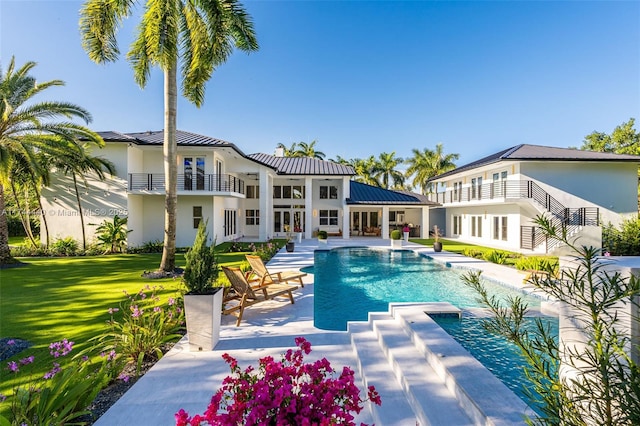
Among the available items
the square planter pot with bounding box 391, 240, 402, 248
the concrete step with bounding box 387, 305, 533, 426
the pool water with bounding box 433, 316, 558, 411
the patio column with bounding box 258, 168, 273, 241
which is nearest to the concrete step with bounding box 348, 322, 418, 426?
the concrete step with bounding box 387, 305, 533, 426

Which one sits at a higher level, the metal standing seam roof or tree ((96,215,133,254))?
the metal standing seam roof

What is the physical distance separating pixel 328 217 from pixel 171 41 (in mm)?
21146

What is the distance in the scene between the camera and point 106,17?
35.0 ft

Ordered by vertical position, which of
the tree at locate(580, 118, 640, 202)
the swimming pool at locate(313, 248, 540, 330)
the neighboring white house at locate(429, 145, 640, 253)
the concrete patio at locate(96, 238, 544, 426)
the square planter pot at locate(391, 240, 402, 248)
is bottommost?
the swimming pool at locate(313, 248, 540, 330)

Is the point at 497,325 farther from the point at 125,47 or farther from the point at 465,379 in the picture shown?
the point at 125,47

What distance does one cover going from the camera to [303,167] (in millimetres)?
27875

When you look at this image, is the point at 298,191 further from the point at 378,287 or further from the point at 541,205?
the point at 541,205

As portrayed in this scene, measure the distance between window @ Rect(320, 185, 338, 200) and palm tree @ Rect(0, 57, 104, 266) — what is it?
63.7 ft

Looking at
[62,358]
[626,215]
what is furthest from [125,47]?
[626,215]

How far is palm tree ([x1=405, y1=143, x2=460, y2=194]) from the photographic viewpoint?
135 feet

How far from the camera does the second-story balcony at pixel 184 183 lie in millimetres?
19083

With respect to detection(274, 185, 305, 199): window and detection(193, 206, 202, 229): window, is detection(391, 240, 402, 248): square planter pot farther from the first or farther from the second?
detection(193, 206, 202, 229): window

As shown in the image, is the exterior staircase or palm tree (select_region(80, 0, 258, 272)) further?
the exterior staircase

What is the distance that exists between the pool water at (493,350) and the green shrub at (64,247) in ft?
67.6
